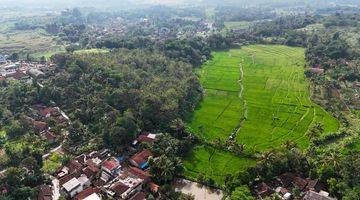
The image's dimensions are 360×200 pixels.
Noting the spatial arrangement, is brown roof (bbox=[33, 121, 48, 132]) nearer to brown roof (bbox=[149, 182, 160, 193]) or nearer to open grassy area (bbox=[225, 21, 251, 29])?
brown roof (bbox=[149, 182, 160, 193])

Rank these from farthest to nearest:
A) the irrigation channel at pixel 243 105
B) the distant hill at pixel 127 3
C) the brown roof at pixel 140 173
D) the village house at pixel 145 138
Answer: the distant hill at pixel 127 3, the irrigation channel at pixel 243 105, the village house at pixel 145 138, the brown roof at pixel 140 173

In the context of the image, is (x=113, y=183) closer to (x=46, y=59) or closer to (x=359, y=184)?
(x=359, y=184)

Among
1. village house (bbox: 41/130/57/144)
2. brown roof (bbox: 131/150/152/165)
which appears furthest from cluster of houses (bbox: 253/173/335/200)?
village house (bbox: 41/130/57/144)

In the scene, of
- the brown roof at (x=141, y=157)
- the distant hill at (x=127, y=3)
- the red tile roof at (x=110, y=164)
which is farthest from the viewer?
the distant hill at (x=127, y=3)

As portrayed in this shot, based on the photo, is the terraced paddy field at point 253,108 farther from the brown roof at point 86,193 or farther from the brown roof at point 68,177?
the brown roof at point 68,177

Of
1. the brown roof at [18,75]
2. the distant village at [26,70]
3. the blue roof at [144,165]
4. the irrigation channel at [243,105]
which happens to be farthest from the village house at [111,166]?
the brown roof at [18,75]

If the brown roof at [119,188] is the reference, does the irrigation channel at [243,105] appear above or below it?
above

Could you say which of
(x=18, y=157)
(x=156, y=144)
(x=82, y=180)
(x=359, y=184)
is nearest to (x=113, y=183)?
(x=82, y=180)

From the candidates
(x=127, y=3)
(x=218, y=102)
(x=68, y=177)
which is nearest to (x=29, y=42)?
(x=218, y=102)
